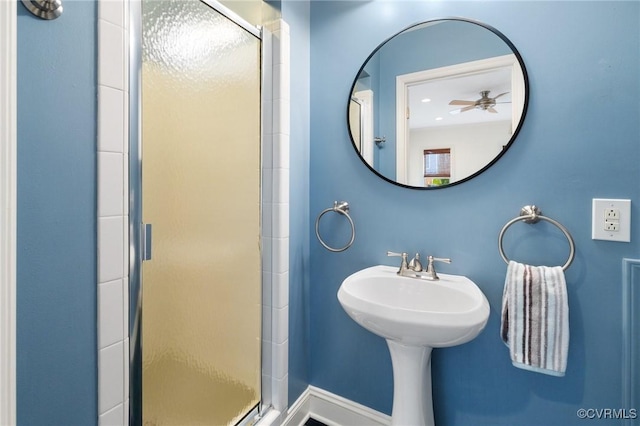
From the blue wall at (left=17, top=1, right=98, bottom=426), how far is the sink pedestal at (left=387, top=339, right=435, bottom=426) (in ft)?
3.10

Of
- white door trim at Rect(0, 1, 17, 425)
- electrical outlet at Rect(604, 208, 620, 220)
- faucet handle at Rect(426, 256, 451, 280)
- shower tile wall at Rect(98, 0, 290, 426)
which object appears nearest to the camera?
white door trim at Rect(0, 1, 17, 425)

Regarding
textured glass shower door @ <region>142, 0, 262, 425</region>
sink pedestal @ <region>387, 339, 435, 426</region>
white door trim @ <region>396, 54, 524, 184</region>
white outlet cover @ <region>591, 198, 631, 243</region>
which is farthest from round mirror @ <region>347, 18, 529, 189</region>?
sink pedestal @ <region>387, 339, 435, 426</region>

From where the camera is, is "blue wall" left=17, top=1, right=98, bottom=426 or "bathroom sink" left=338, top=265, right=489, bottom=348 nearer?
"blue wall" left=17, top=1, right=98, bottom=426

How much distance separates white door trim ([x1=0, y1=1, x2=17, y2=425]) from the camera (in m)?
0.58

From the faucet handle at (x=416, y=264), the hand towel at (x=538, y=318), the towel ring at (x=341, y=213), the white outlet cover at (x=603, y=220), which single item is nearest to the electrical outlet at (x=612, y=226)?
the white outlet cover at (x=603, y=220)

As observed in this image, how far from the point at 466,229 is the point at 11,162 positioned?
135 cm

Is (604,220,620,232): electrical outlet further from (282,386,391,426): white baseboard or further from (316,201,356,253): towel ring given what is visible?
(282,386,391,426): white baseboard

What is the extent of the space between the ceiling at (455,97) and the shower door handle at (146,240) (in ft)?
3.54

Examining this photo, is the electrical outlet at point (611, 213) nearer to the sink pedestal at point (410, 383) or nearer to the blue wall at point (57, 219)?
the sink pedestal at point (410, 383)

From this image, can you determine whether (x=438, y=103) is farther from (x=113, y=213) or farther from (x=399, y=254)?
(x=113, y=213)

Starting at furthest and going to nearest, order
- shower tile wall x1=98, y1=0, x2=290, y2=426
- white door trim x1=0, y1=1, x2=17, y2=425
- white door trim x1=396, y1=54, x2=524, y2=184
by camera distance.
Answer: white door trim x1=396, y1=54, x2=524, y2=184
shower tile wall x1=98, y1=0, x2=290, y2=426
white door trim x1=0, y1=1, x2=17, y2=425

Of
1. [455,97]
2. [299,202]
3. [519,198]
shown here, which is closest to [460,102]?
[455,97]

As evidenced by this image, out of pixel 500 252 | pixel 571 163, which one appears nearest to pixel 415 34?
pixel 571 163
